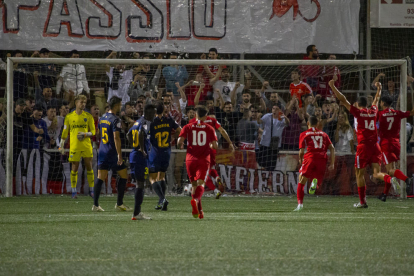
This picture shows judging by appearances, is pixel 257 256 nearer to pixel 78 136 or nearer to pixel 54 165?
pixel 78 136

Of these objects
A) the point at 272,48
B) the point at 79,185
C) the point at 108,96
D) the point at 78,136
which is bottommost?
the point at 79,185

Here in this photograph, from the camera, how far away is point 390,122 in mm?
12461

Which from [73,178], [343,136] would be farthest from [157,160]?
[343,136]

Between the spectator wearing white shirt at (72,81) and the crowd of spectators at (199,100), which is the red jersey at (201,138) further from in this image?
the spectator wearing white shirt at (72,81)

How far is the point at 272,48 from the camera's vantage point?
1591 cm

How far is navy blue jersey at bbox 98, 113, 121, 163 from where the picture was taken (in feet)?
34.0

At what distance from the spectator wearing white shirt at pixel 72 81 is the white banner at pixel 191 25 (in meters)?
0.58

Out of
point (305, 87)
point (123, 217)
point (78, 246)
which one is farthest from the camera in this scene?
point (305, 87)

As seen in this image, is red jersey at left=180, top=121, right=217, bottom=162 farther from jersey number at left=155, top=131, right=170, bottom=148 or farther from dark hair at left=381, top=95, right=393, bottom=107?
dark hair at left=381, top=95, right=393, bottom=107

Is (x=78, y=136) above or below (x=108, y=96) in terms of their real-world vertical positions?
below

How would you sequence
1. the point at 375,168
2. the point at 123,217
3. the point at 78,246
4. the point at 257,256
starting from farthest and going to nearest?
the point at 375,168 < the point at 123,217 < the point at 78,246 < the point at 257,256

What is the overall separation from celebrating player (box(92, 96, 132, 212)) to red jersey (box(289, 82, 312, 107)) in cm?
627

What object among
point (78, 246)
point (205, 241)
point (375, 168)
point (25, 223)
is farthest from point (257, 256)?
point (375, 168)

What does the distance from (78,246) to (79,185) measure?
8635 mm
